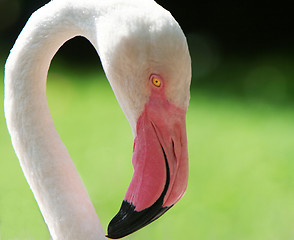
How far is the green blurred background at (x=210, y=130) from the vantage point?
139 inches

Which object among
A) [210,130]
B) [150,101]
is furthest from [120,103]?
[210,130]

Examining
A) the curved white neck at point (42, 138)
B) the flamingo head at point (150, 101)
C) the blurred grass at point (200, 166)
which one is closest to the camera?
the flamingo head at point (150, 101)

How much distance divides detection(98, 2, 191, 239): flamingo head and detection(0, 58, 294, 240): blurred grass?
1381 millimetres

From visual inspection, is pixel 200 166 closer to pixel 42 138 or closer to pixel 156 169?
pixel 42 138

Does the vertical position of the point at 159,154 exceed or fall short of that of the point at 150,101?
it falls short

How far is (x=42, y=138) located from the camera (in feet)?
5.72

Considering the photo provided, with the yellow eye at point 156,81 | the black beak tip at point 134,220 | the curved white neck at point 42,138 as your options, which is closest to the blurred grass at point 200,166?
the curved white neck at point 42,138

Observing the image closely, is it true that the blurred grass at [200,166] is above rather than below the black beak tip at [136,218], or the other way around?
below

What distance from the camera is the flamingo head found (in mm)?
1428

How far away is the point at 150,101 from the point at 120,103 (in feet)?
0.39

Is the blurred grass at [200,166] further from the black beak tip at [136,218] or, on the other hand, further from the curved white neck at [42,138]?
the black beak tip at [136,218]

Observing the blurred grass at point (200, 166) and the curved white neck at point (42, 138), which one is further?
the blurred grass at point (200, 166)

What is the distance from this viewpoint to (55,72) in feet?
18.9

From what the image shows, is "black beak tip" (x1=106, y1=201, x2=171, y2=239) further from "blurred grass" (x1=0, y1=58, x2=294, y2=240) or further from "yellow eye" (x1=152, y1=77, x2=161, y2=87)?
"blurred grass" (x1=0, y1=58, x2=294, y2=240)
